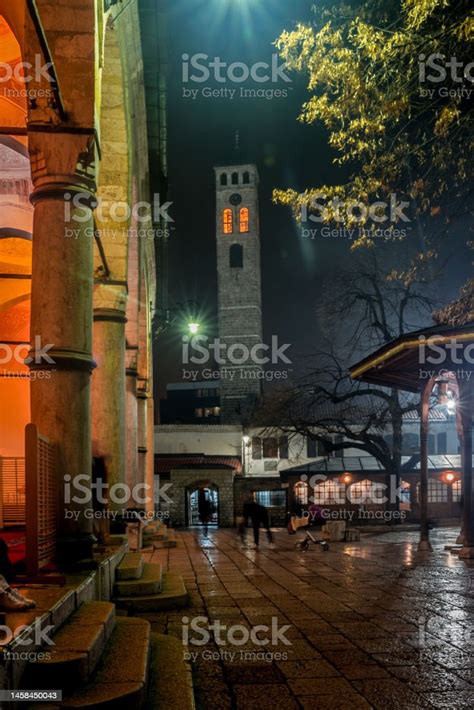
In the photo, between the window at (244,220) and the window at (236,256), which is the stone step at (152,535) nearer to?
the window at (236,256)

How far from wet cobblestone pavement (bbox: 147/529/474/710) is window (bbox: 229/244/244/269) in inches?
2211

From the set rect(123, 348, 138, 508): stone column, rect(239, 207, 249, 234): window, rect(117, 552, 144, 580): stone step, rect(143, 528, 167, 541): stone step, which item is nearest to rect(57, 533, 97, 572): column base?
rect(117, 552, 144, 580): stone step

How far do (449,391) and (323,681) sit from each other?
1156 centimetres

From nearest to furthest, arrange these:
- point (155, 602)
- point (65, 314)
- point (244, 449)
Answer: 1. point (65, 314)
2. point (155, 602)
3. point (244, 449)

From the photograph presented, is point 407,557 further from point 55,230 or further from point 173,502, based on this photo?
point 173,502

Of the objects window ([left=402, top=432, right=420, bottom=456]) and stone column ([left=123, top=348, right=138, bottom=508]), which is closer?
stone column ([left=123, top=348, right=138, bottom=508])

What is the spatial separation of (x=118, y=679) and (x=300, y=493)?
33.6 m

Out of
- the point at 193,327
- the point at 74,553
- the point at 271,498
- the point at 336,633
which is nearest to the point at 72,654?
the point at 74,553

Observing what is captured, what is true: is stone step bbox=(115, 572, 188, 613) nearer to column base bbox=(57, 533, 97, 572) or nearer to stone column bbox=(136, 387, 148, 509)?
column base bbox=(57, 533, 97, 572)

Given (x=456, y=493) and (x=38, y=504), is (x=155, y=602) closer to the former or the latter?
(x=38, y=504)

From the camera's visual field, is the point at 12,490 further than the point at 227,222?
No

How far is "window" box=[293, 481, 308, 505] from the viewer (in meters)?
36.7

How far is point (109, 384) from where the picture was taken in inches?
424

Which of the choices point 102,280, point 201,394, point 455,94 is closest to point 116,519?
point 102,280
